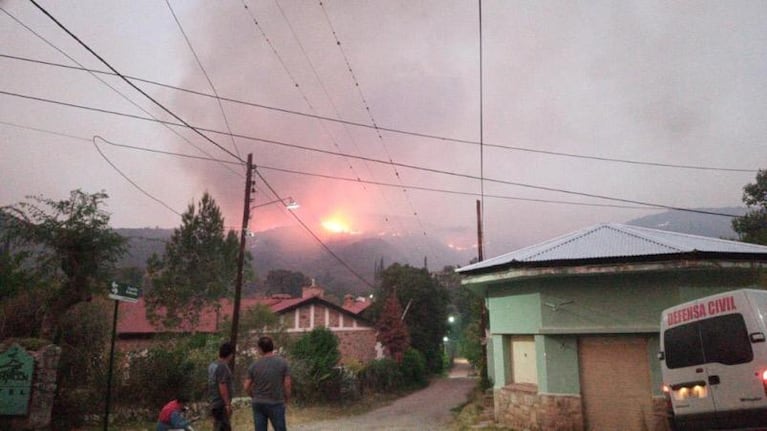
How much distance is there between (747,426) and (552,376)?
5.66 m

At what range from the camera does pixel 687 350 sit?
24.1 ft

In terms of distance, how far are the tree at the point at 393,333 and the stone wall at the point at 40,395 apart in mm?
25337

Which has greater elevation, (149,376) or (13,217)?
(13,217)

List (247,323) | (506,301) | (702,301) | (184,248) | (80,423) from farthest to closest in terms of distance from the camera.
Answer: (184,248) → (247,323) → (506,301) → (80,423) → (702,301)

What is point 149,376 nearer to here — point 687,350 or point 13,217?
point 13,217

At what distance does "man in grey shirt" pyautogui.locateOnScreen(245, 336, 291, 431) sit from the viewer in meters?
5.69

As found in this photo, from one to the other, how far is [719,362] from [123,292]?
30.1 feet

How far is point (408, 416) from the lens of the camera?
1841cm

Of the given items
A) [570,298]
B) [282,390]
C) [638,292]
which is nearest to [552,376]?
[570,298]

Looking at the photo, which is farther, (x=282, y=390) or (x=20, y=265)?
(x=20, y=265)

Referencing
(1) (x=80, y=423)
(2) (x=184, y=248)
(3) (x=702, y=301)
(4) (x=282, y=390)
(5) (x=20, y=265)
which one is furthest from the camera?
(2) (x=184, y=248)

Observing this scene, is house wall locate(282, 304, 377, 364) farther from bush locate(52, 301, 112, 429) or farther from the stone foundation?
the stone foundation

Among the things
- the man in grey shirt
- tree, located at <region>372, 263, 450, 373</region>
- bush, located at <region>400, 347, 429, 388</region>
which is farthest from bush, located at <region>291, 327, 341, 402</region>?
tree, located at <region>372, 263, 450, 373</region>

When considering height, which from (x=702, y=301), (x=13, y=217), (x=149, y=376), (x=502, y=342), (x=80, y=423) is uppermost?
(x=13, y=217)
